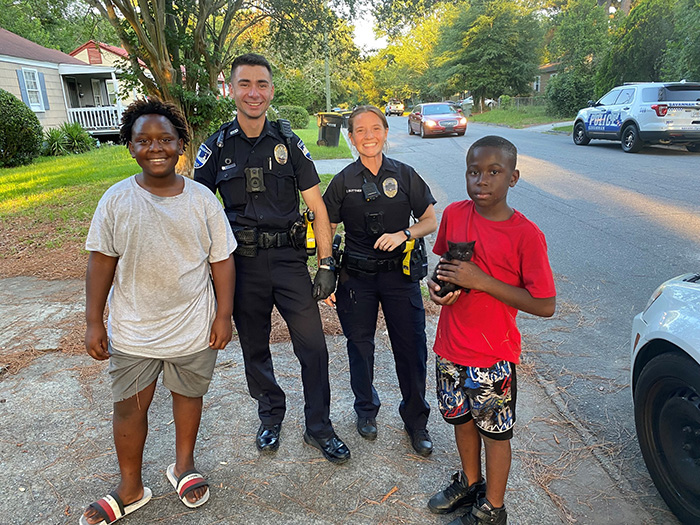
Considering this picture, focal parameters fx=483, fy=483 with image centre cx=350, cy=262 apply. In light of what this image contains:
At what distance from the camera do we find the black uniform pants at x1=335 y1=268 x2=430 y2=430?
2680 mm

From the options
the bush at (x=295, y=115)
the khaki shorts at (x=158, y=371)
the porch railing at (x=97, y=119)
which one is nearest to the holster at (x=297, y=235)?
the khaki shorts at (x=158, y=371)

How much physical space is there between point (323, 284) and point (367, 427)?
931 mm

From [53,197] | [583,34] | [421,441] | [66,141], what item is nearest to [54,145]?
[66,141]

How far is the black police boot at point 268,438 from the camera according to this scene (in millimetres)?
2758

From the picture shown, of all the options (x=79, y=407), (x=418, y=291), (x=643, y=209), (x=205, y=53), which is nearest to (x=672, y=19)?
(x=643, y=209)

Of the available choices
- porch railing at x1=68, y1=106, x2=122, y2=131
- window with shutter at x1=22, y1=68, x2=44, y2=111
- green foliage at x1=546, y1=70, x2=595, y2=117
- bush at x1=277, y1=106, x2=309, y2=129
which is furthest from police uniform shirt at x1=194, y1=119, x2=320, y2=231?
green foliage at x1=546, y1=70, x2=595, y2=117

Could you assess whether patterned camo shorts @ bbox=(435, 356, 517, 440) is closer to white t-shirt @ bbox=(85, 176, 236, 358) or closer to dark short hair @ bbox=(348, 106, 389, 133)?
white t-shirt @ bbox=(85, 176, 236, 358)

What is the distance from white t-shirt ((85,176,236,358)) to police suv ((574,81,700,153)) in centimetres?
1354

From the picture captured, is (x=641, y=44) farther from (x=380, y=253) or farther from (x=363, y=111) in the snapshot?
(x=380, y=253)

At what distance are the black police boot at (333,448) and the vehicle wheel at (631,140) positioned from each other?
13533mm

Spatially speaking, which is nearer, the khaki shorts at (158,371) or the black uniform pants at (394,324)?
the khaki shorts at (158,371)

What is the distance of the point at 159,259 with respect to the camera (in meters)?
2.14

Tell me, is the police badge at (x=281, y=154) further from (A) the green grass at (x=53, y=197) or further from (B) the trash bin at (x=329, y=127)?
(B) the trash bin at (x=329, y=127)

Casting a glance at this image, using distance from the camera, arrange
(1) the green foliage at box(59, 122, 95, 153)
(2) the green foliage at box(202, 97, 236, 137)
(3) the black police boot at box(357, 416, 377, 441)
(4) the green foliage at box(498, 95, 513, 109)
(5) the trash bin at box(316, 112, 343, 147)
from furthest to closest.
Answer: (4) the green foliage at box(498, 95, 513, 109)
(5) the trash bin at box(316, 112, 343, 147)
(1) the green foliage at box(59, 122, 95, 153)
(2) the green foliage at box(202, 97, 236, 137)
(3) the black police boot at box(357, 416, 377, 441)
